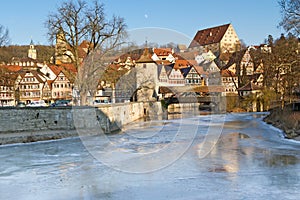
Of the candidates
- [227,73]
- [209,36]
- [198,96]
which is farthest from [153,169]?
[209,36]

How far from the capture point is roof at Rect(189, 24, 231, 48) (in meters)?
84.4

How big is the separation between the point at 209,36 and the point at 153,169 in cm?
8086

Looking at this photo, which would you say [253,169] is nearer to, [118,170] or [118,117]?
[118,170]

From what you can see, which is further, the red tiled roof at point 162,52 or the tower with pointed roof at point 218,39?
the tower with pointed roof at point 218,39

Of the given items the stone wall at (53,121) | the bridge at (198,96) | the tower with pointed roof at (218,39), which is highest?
the tower with pointed roof at (218,39)

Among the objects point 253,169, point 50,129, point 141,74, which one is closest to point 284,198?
point 253,169

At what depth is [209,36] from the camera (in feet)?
287

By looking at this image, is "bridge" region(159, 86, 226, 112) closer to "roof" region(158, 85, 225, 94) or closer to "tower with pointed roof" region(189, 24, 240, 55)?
"roof" region(158, 85, 225, 94)

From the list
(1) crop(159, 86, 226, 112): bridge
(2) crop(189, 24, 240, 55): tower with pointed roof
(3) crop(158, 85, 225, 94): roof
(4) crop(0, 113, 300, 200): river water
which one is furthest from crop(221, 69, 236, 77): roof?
(4) crop(0, 113, 300, 200): river water

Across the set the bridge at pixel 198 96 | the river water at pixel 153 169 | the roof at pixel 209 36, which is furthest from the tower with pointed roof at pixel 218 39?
the river water at pixel 153 169

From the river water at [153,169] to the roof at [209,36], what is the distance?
234 feet

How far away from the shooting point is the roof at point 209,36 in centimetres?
8444

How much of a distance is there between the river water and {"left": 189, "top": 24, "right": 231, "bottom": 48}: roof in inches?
2808

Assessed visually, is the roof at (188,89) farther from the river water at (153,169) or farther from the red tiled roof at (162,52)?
the red tiled roof at (162,52)
